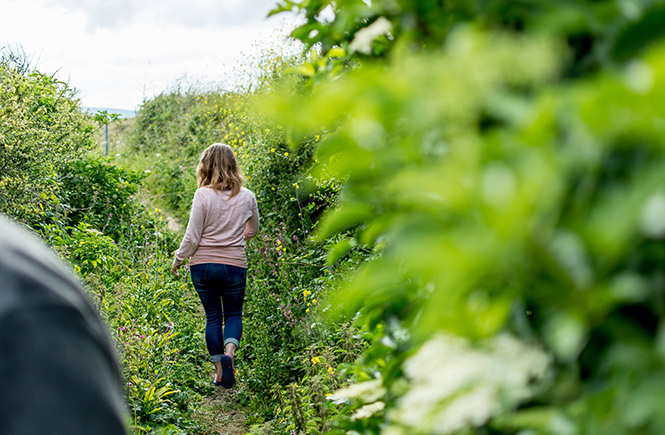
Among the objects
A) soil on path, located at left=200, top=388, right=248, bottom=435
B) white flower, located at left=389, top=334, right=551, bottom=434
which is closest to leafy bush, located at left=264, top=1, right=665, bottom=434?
white flower, located at left=389, top=334, right=551, bottom=434

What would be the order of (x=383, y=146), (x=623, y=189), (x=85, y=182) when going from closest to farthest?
(x=623, y=189), (x=383, y=146), (x=85, y=182)

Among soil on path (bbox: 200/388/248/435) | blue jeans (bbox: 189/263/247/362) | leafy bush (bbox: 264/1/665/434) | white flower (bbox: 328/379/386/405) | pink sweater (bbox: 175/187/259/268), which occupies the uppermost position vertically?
pink sweater (bbox: 175/187/259/268)

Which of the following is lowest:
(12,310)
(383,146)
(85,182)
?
(12,310)

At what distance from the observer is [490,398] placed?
0.51 meters

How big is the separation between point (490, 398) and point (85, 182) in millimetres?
7724

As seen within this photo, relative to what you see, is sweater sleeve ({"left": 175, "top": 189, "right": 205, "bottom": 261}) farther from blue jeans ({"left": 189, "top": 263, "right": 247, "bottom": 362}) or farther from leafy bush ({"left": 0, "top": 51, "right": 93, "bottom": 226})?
leafy bush ({"left": 0, "top": 51, "right": 93, "bottom": 226})

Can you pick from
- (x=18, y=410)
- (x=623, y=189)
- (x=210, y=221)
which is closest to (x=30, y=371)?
(x=18, y=410)

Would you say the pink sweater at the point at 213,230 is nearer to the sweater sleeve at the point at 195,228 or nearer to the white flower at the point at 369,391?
the sweater sleeve at the point at 195,228

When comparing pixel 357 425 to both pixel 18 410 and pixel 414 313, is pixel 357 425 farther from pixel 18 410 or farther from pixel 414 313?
pixel 18 410

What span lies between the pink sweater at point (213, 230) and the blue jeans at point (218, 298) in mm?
89

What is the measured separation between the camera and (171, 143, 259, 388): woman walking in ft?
16.3

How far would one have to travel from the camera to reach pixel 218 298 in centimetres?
511

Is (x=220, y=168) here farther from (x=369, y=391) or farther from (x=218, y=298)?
(x=369, y=391)

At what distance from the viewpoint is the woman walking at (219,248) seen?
4957 mm
